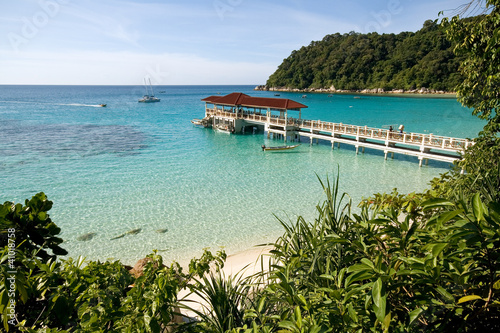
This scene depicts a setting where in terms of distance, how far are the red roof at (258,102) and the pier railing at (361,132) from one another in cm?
137

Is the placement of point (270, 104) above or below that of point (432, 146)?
above

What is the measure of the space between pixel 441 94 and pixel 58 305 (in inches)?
4071

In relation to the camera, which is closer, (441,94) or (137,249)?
(137,249)

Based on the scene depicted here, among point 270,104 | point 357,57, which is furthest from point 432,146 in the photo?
point 357,57

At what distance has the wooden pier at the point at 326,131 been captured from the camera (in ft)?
64.8

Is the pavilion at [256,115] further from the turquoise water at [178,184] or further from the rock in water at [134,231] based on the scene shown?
the rock in water at [134,231]

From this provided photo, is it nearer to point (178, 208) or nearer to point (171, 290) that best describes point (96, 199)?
point (178, 208)

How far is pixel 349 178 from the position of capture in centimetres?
1731

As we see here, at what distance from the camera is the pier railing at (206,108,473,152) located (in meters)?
18.9

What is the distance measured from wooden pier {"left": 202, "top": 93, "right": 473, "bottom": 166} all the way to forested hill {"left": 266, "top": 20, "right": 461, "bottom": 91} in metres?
61.4

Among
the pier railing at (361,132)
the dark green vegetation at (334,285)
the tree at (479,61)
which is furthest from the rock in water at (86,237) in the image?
the pier railing at (361,132)

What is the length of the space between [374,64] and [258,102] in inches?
3667

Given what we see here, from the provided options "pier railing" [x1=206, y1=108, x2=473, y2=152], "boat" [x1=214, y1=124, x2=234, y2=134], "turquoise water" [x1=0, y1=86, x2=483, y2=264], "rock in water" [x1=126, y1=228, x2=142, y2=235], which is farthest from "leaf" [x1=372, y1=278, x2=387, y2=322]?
"boat" [x1=214, y1=124, x2=234, y2=134]

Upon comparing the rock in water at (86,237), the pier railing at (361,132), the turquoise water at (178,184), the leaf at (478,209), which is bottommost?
the rock in water at (86,237)
